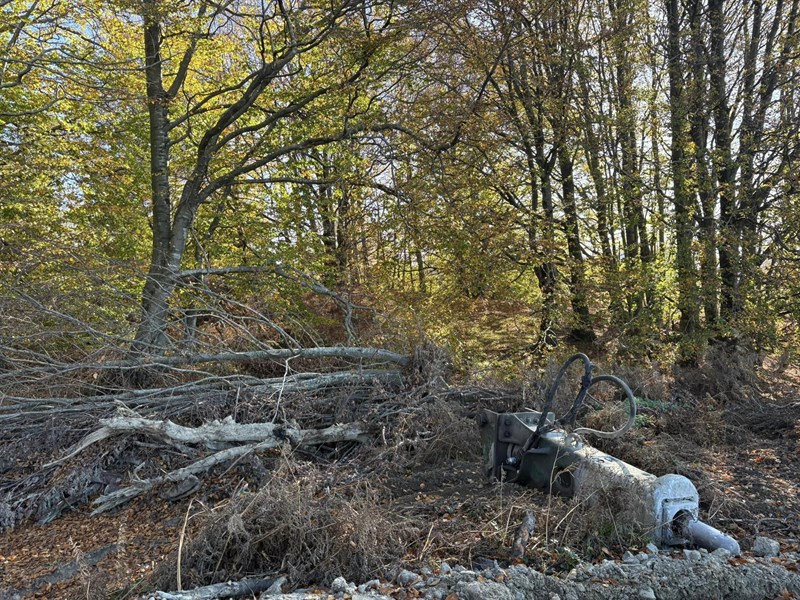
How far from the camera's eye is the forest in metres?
5.76

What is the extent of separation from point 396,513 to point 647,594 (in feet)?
5.70

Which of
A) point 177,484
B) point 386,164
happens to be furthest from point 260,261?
point 177,484

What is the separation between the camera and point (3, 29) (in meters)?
8.57

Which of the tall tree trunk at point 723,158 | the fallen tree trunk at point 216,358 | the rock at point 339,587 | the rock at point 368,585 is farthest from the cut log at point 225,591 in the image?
the tall tree trunk at point 723,158

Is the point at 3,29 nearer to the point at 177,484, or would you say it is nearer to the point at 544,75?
the point at 177,484

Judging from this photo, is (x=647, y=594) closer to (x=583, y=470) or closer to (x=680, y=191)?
(x=583, y=470)

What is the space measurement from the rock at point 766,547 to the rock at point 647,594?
978 millimetres

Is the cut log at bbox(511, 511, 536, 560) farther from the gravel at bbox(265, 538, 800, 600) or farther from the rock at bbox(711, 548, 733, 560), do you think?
the rock at bbox(711, 548, 733, 560)

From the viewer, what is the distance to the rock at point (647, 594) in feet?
10.5

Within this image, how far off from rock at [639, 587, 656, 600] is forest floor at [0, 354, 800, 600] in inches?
15.7

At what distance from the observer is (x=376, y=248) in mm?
11492

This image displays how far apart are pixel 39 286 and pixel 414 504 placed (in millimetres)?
5787

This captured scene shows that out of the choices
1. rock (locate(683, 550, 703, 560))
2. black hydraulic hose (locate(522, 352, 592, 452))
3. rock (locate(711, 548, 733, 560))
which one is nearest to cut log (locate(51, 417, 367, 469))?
black hydraulic hose (locate(522, 352, 592, 452))

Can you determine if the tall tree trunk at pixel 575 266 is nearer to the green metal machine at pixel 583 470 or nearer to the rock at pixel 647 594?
the green metal machine at pixel 583 470
